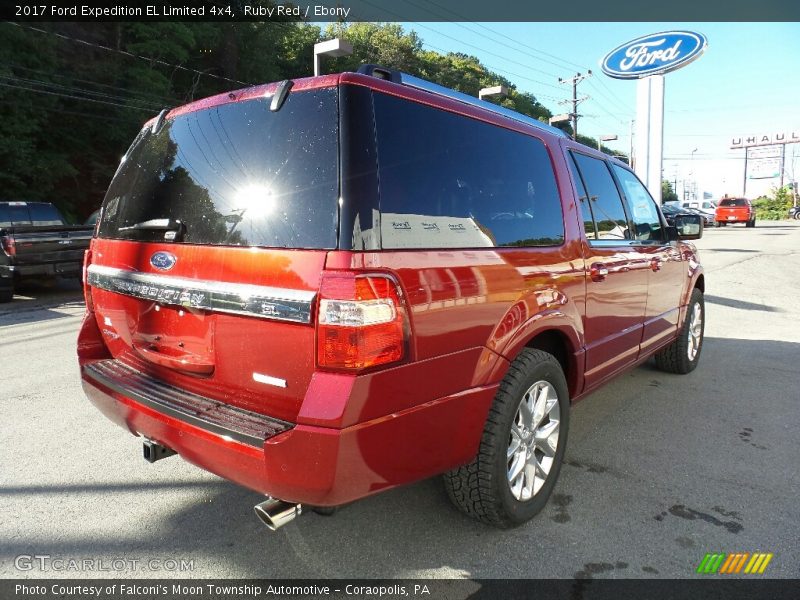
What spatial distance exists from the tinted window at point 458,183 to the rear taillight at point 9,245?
9.15 meters

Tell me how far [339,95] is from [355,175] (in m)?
0.32

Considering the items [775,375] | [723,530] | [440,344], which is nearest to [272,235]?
[440,344]

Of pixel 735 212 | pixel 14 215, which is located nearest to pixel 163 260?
pixel 14 215

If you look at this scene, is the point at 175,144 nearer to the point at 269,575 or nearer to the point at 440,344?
the point at 440,344

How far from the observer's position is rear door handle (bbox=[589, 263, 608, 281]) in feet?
10.5

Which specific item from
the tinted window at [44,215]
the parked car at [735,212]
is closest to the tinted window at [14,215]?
the tinted window at [44,215]

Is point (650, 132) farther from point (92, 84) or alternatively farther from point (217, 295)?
point (92, 84)

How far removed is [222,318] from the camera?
7.18 feet

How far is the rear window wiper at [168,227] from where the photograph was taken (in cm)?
237

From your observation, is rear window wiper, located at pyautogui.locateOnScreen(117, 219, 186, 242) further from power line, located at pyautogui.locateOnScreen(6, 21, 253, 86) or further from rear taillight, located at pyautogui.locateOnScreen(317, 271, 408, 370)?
power line, located at pyautogui.locateOnScreen(6, 21, 253, 86)

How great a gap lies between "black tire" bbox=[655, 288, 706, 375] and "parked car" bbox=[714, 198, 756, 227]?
118 ft

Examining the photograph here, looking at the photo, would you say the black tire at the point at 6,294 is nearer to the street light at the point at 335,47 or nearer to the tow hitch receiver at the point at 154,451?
the street light at the point at 335,47

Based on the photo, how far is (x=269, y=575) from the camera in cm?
229

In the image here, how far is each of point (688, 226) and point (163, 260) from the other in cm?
414
